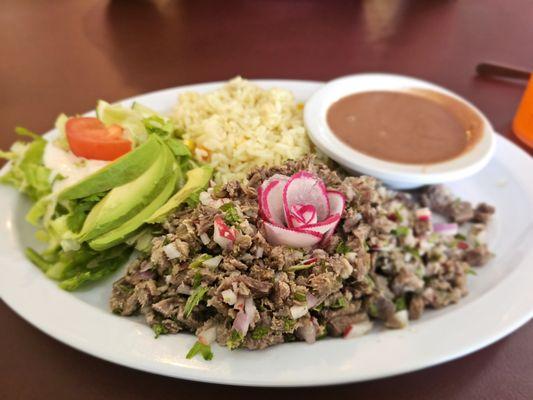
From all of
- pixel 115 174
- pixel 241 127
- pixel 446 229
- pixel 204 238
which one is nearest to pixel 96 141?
pixel 115 174

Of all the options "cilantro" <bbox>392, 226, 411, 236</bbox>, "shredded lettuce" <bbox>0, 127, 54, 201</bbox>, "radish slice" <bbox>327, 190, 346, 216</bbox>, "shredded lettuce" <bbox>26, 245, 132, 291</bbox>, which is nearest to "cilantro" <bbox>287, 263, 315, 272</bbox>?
"radish slice" <bbox>327, 190, 346, 216</bbox>

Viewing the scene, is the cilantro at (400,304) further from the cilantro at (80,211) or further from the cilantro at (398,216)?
the cilantro at (80,211)

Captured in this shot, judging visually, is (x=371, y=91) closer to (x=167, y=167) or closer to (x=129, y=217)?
(x=167, y=167)

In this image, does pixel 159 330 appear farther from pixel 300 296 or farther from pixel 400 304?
pixel 400 304

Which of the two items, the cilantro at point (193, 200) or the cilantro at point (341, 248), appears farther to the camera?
the cilantro at point (193, 200)

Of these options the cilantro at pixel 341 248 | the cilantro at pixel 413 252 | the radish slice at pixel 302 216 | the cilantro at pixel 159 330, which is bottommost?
the cilantro at pixel 413 252

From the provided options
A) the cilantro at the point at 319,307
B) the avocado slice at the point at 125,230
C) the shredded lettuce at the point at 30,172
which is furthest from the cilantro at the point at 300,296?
the shredded lettuce at the point at 30,172

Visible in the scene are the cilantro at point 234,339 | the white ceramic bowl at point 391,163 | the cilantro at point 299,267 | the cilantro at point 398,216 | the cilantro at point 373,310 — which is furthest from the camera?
the white ceramic bowl at point 391,163
